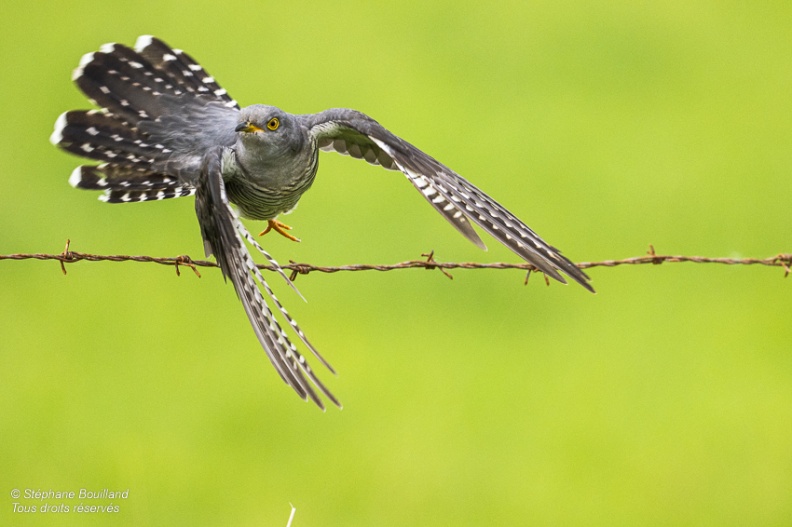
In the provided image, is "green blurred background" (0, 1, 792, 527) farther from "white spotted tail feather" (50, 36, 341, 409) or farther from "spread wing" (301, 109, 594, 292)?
"spread wing" (301, 109, 594, 292)

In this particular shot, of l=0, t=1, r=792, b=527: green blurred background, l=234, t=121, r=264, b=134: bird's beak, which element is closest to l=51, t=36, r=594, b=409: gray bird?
l=234, t=121, r=264, b=134: bird's beak

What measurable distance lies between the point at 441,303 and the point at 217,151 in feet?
19.1

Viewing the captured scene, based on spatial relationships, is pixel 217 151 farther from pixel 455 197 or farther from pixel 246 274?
pixel 455 197

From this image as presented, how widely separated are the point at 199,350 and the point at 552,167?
5240 mm

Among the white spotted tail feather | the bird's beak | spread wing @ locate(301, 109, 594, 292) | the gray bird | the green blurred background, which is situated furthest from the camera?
the green blurred background

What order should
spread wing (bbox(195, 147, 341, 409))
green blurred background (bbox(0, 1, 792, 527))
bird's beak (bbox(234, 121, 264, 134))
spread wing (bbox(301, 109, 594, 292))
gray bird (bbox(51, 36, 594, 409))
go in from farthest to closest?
green blurred background (bbox(0, 1, 792, 527)) → bird's beak (bbox(234, 121, 264, 134)) → gray bird (bbox(51, 36, 594, 409)) → spread wing (bbox(301, 109, 594, 292)) → spread wing (bbox(195, 147, 341, 409))

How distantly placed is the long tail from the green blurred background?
3156 millimetres

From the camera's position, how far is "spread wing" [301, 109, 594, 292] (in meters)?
4.43

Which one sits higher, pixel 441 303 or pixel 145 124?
pixel 145 124

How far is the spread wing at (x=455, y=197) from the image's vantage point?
14.5 feet

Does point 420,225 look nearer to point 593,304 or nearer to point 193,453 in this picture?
point 593,304

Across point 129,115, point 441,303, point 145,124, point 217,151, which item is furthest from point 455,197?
point 441,303

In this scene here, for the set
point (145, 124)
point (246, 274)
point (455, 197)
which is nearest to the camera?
point (246, 274)

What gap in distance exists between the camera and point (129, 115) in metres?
5.74
